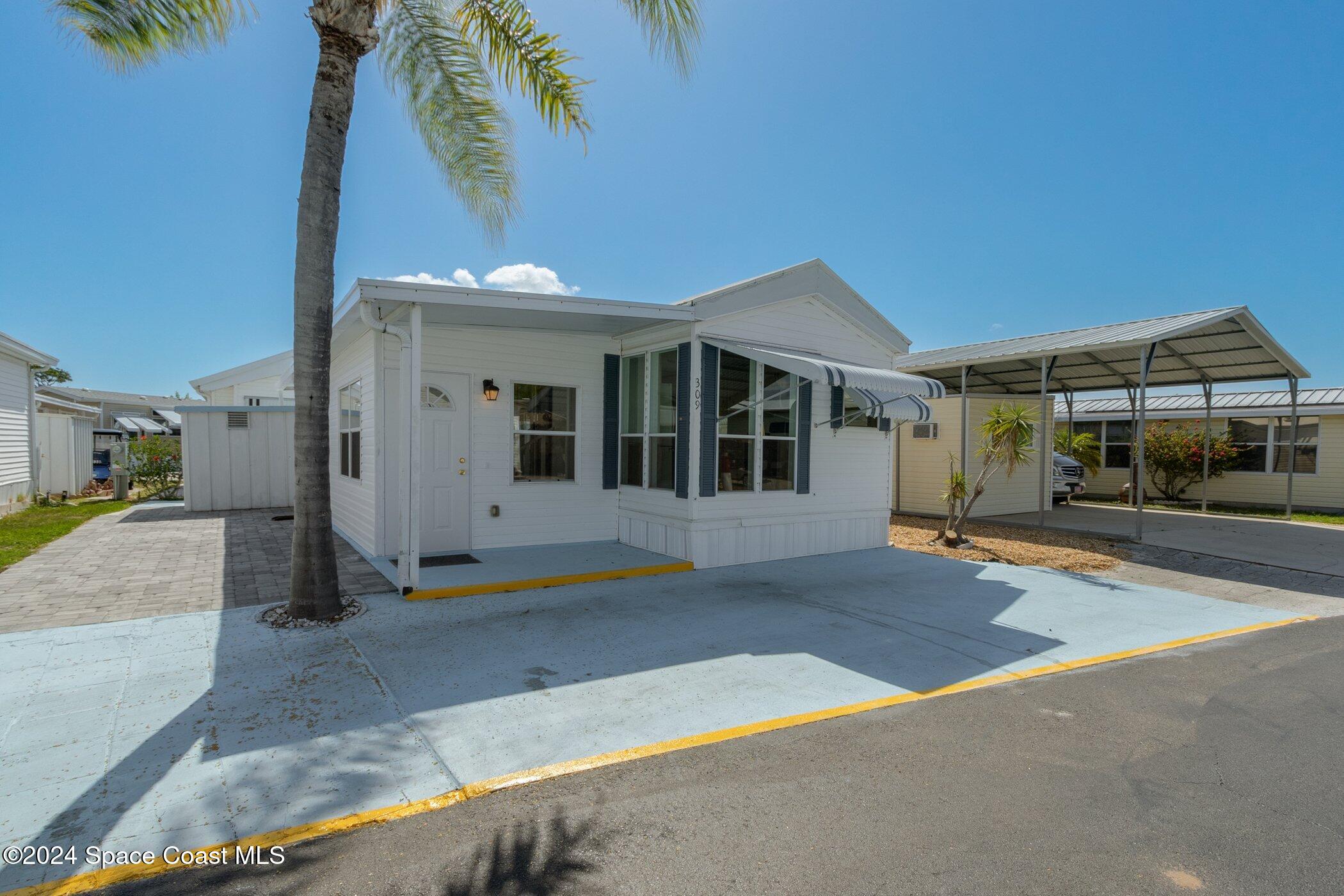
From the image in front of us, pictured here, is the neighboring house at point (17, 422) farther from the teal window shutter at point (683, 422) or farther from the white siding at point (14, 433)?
the teal window shutter at point (683, 422)

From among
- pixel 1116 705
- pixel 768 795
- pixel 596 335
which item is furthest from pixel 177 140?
pixel 1116 705

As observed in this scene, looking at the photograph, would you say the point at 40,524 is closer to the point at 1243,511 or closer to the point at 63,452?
the point at 63,452

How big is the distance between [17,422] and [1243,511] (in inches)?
1052

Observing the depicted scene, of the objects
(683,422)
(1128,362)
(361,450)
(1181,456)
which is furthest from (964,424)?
(361,450)

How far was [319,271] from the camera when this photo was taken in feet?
16.9

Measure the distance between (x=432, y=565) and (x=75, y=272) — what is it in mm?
14733

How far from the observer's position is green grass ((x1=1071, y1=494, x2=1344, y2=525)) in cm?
1343

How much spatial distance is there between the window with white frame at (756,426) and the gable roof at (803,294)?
61cm

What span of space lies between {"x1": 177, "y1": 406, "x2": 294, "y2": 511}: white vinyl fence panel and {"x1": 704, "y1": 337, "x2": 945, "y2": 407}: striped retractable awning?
991 centimetres

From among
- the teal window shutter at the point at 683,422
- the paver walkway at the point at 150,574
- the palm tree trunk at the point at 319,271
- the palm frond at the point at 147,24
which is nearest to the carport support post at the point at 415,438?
the paver walkway at the point at 150,574

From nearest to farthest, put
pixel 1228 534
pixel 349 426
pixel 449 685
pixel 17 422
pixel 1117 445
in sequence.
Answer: pixel 449 685, pixel 349 426, pixel 1228 534, pixel 17 422, pixel 1117 445

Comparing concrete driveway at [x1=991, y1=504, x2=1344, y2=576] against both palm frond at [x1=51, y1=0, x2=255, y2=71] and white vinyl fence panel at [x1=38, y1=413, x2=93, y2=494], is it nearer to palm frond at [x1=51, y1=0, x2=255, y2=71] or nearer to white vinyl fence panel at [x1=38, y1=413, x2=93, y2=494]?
palm frond at [x1=51, y1=0, x2=255, y2=71]

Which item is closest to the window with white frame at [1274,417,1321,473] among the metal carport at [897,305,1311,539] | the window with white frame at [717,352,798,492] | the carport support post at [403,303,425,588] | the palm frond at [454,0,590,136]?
the metal carport at [897,305,1311,539]

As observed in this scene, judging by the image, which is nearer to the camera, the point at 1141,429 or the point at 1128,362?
the point at 1141,429
